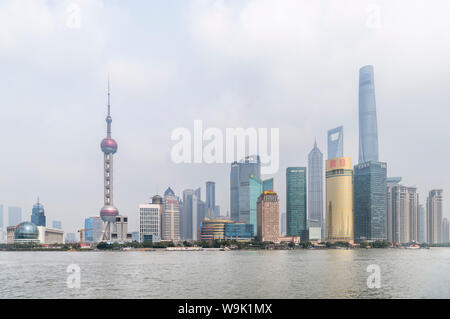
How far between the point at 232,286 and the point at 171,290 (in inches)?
308

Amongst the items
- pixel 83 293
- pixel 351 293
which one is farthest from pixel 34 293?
pixel 351 293

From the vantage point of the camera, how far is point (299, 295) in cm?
4712

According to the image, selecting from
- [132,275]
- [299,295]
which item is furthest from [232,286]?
[132,275]

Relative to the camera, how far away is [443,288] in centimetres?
5347
